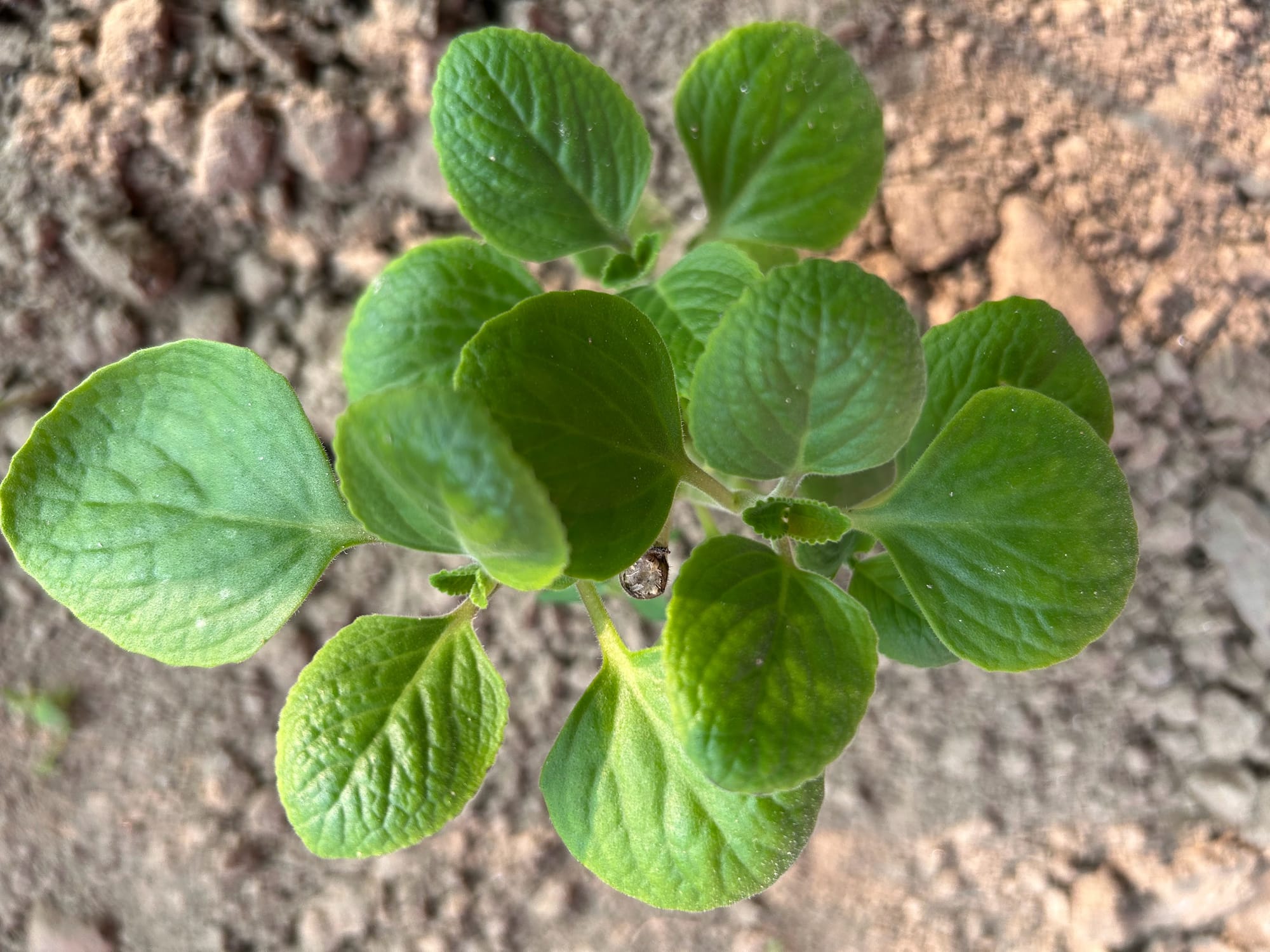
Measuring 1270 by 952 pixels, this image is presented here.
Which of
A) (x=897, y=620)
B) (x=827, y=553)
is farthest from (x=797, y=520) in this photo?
(x=897, y=620)

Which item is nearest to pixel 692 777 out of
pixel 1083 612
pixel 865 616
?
pixel 865 616

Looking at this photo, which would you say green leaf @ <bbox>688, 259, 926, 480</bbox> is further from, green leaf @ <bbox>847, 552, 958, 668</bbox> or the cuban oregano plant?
green leaf @ <bbox>847, 552, 958, 668</bbox>

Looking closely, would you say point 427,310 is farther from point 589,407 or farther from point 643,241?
point 589,407

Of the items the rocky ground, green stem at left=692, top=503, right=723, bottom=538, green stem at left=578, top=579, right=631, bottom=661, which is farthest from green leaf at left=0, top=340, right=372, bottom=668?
the rocky ground

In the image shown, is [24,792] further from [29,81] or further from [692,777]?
[692,777]

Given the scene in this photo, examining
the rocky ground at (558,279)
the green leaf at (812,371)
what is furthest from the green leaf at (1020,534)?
the rocky ground at (558,279)

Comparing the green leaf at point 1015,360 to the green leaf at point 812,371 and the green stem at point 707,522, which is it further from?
the green stem at point 707,522
